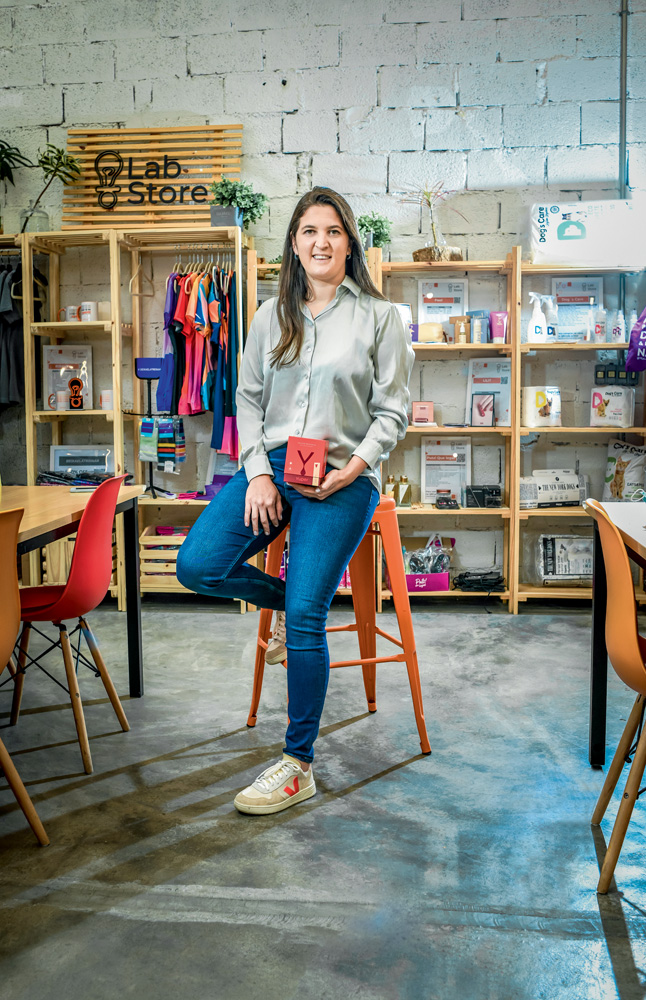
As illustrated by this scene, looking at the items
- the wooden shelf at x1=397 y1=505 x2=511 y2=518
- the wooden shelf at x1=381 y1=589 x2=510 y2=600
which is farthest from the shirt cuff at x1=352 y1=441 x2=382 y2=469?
the wooden shelf at x1=381 y1=589 x2=510 y2=600

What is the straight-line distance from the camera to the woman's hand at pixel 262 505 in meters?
2.32

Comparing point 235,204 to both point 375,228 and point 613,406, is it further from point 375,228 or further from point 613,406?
point 613,406

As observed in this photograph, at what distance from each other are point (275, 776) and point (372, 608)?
0.73 metres

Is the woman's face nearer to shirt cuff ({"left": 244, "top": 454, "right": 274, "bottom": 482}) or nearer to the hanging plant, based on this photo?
shirt cuff ({"left": 244, "top": 454, "right": 274, "bottom": 482})

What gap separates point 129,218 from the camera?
16.0 feet

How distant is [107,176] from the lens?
490 cm

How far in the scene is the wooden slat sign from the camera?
4832mm

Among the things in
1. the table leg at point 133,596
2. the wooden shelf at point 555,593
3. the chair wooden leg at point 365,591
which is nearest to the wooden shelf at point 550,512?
the wooden shelf at point 555,593

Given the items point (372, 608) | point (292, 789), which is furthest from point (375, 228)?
point (292, 789)

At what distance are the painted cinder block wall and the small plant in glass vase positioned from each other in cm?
5

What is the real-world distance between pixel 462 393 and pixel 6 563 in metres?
3.44

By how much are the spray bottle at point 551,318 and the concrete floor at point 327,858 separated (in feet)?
6.79

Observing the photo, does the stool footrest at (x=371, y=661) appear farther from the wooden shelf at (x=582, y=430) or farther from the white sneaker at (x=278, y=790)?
the wooden shelf at (x=582, y=430)

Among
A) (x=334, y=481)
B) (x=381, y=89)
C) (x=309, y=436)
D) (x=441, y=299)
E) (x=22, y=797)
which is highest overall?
(x=381, y=89)
